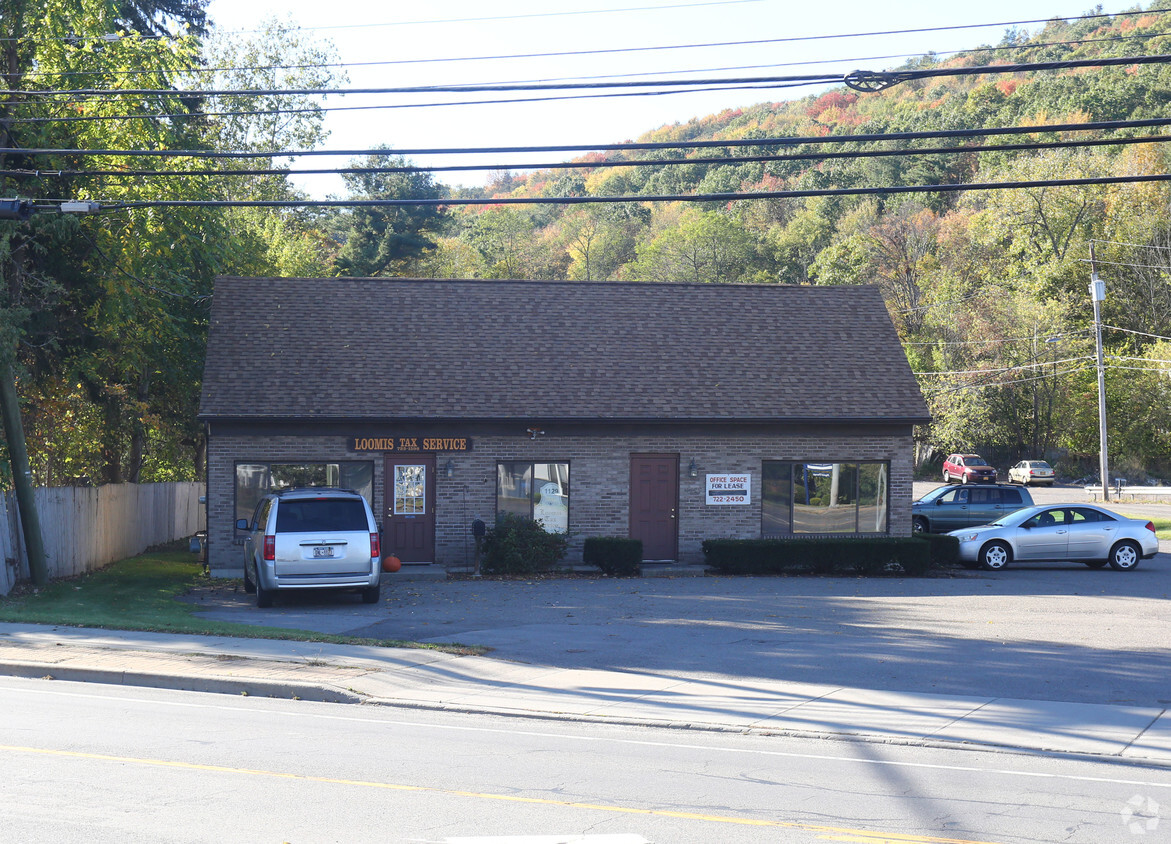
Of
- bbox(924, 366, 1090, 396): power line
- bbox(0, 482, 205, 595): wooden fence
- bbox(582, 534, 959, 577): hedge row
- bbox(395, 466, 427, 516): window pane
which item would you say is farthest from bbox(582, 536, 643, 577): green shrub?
bbox(924, 366, 1090, 396): power line

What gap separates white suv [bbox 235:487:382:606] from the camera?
17578 millimetres

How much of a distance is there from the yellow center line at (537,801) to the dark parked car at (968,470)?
164ft

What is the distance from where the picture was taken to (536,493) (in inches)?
966

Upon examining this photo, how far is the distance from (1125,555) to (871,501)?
570 centimetres

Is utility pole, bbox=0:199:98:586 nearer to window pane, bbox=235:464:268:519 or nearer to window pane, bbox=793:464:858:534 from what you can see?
window pane, bbox=235:464:268:519

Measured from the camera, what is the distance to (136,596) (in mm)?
19047

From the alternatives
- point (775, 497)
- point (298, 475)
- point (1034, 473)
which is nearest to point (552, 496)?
point (775, 497)

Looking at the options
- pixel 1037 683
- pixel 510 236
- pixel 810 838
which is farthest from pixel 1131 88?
pixel 810 838

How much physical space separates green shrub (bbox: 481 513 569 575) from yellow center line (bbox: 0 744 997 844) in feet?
48.0

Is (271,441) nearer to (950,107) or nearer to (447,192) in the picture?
(447,192)

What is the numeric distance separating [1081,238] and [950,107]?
133ft

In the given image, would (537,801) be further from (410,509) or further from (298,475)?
(298,475)

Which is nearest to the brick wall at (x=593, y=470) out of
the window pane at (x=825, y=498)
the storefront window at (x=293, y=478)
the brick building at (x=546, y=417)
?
the brick building at (x=546, y=417)

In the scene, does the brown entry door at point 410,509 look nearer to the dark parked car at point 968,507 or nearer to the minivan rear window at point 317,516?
the minivan rear window at point 317,516
